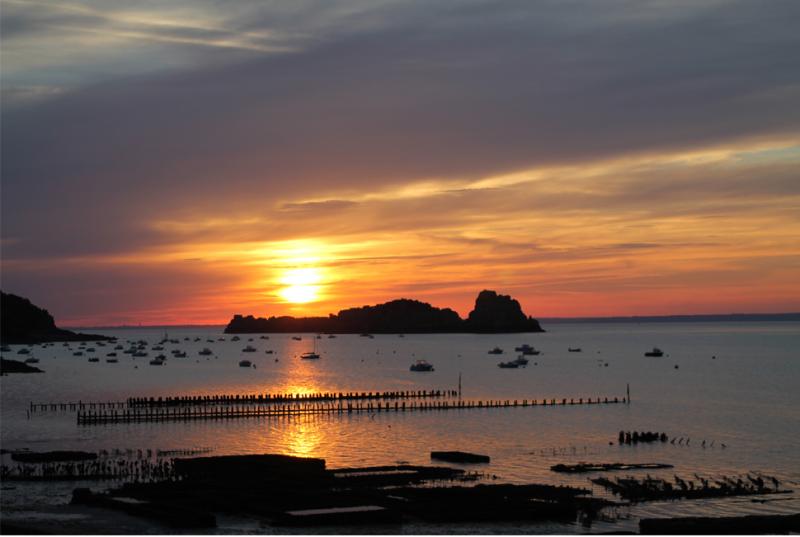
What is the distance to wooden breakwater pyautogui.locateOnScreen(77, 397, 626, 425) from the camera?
308 feet

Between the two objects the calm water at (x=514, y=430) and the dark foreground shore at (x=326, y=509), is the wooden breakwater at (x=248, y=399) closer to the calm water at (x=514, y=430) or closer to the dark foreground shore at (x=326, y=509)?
the calm water at (x=514, y=430)

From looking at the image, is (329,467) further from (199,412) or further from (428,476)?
(199,412)

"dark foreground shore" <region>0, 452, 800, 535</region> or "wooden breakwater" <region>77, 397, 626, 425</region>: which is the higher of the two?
"wooden breakwater" <region>77, 397, 626, 425</region>

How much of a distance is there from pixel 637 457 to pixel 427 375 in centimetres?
10832

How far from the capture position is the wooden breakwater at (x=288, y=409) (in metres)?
93.9

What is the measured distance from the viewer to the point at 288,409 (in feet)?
330

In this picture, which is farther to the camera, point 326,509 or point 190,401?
point 190,401

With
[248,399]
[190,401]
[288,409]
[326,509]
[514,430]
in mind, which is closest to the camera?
[326,509]

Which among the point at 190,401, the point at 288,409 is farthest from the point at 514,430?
the point at 190,401

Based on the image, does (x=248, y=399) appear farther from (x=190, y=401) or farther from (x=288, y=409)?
(x=288, y=409)

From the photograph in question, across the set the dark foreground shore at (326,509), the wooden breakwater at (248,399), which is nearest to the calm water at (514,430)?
the dark foreground shore at (326,509)

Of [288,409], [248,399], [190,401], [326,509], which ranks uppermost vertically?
[190,401]

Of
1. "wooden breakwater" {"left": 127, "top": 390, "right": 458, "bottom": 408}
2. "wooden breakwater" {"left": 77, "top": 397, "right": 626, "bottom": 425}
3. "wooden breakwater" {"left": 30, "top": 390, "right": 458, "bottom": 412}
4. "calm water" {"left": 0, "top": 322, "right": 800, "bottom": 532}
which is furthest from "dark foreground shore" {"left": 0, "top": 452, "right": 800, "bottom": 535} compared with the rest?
"wooden breakwater" {"left": 127, "top": 390, "right": 458, "bottom": 408}

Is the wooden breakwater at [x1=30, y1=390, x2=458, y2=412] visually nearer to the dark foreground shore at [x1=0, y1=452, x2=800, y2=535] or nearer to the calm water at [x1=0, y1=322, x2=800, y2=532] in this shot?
the calm water at [x1=0, y1=322, x2=800, y2=532]
